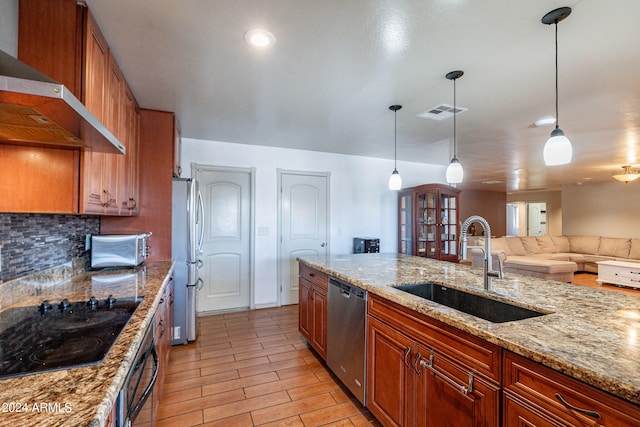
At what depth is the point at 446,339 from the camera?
1345mm

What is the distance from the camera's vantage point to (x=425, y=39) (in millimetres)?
1775

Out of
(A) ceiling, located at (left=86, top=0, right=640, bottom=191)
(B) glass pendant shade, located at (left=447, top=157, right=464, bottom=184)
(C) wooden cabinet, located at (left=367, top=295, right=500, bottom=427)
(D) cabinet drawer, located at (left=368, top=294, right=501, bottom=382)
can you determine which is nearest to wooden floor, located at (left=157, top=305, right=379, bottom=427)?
(C) wooden cabinet, located at (left=367, top=295, right=500, bottom=427)

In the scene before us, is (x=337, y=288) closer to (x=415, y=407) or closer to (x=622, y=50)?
(x=415, y=407)

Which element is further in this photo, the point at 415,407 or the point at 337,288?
the point at 337,288

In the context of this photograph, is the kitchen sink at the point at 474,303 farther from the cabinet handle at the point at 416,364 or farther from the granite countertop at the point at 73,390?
the granite countertop at the point at 73,390

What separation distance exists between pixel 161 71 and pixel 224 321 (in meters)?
2.86

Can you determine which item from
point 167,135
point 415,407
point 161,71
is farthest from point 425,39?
point 167,135

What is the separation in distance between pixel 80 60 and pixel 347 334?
88.2 inches

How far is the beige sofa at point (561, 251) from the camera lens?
625cm

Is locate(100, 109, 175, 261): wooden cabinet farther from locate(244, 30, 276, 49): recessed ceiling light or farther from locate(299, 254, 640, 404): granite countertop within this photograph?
locate(299, 254, 640, 404): granite countertop

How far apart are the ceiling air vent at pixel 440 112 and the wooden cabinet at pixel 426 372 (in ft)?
6.44

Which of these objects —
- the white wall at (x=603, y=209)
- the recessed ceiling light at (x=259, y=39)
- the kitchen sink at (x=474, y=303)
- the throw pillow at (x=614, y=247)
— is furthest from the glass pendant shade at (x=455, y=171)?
the white wall at (x=603, y=209)

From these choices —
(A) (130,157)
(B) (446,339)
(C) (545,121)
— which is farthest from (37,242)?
(C) (545,121)

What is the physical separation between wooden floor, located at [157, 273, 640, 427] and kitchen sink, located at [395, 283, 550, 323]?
2.93 ft
